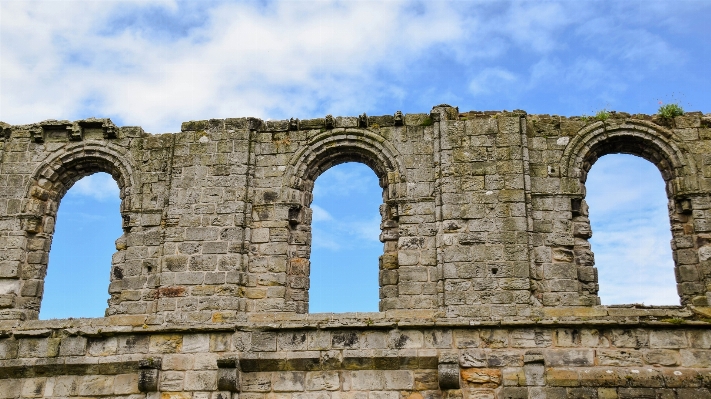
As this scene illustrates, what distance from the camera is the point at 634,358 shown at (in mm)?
10711

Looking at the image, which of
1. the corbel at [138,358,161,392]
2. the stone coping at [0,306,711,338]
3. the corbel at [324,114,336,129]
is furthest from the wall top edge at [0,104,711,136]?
the corbel at [138,358,161,392]

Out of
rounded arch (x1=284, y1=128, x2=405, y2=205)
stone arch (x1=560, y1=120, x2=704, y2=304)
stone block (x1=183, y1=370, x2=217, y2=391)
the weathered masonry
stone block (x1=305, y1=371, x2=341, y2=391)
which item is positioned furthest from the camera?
rounded arch (x1=284, y1=128, x2=405, y2=205)

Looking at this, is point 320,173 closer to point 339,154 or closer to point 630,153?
point 339,154

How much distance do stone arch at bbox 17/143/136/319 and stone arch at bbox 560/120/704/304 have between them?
7.30 meters

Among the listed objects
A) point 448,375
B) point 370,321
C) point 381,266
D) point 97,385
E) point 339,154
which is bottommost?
point 97,385

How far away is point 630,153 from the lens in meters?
12.5

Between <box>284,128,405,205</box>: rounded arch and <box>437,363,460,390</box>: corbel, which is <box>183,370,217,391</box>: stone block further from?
<box>437,363,460,390</box>: corbel

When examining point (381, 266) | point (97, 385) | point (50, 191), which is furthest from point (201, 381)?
point (50, 191)

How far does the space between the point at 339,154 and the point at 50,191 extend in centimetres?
509

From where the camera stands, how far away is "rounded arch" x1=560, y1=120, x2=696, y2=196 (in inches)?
475

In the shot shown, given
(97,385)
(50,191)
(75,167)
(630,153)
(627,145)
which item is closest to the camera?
(97,385)

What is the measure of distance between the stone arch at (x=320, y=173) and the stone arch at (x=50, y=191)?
112 inches

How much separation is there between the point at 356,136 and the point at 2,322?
6404 mm

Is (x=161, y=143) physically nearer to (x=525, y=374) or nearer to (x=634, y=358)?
(x=525, y=374)
